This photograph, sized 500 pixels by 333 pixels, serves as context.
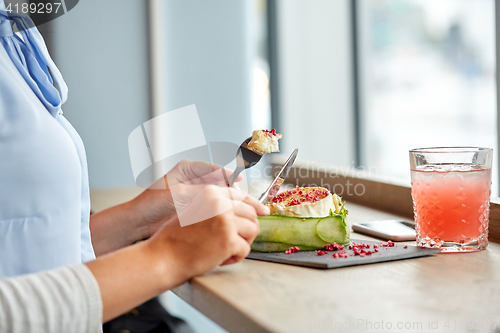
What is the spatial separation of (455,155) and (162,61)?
2498mm

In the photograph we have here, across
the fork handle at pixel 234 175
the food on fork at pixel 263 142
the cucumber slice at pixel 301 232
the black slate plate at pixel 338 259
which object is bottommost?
the black slate plate at pixel 338 259

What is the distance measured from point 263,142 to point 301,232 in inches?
6.9

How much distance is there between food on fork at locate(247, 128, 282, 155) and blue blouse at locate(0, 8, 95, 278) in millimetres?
286

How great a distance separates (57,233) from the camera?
0.65m

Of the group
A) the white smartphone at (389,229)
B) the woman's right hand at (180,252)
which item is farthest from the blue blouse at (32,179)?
the white smartphone at (389,229)

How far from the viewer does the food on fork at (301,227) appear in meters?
0.71

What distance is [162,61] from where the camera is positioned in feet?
9.70

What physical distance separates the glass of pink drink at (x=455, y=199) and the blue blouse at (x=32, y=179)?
532 millimetres

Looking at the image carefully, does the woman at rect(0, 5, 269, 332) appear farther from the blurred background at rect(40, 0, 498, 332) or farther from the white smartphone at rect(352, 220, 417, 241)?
the blurred background at rect(40, 0, 498, 332)

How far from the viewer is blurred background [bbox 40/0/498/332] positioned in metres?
2.79

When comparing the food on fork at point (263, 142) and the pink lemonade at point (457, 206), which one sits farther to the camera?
the food on fork at point (263, 142)

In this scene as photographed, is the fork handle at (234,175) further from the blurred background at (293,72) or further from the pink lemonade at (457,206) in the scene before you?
the blurred background at (293,72)

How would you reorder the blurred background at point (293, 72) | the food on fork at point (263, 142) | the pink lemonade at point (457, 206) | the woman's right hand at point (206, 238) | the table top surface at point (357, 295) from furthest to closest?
1. the blurred background at point (293, 72)
2. the food on fork at point (263, 142)
3. the pink lemonade at point (457, 206)
4. the woman's right hand at point (206, 238)
5. the table top surface at point (357, 295)

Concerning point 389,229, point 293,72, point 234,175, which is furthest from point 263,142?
point 293,72
